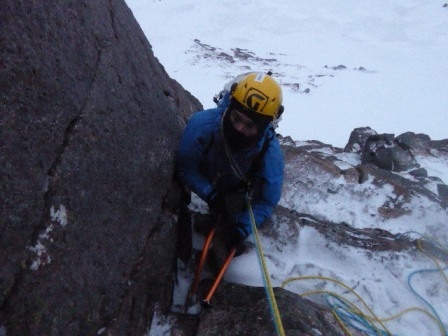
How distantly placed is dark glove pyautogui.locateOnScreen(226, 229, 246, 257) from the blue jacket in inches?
1.7

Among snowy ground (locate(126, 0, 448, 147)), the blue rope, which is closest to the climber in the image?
the blue rope

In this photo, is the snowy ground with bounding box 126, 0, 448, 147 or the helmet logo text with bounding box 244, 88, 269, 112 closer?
the helmet logo text with bounding box 244, 88, 269, 112

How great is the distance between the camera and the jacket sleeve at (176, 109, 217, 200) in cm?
265

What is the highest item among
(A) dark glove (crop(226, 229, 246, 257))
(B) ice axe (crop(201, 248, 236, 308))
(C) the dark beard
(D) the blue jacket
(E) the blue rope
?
(C) the dark beard

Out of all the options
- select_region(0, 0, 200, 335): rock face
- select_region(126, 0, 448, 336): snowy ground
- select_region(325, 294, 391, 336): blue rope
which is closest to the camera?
select_region(0, 0, 200, 335): rock face

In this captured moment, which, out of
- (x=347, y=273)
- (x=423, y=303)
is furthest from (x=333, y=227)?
(x=423, y=303)

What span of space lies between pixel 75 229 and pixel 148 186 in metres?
0.62

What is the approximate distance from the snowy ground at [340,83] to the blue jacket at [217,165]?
0.37 m

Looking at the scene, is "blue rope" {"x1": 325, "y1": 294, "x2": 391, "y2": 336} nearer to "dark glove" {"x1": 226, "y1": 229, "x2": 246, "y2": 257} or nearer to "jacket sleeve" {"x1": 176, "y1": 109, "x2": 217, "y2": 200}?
"dark glove" {"x1": 226, "y1": 229, "x2": 246, "y2": 257}

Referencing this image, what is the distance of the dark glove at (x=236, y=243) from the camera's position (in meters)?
2.76

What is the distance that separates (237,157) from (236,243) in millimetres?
626

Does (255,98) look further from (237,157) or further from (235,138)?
(237,157)

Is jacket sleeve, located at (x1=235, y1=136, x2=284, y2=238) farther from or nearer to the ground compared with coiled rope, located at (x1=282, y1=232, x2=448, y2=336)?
farther from the ground

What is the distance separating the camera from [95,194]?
1836 millimetres
